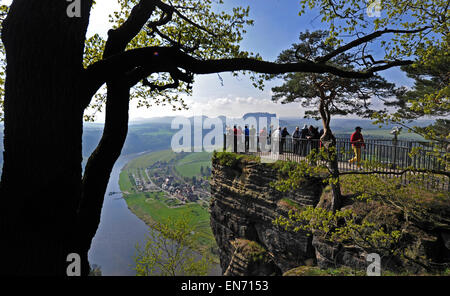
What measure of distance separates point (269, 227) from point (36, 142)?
16290 millimetres

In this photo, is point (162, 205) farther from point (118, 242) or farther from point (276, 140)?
point (276, 140)

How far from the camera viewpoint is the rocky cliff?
→ 9.70m

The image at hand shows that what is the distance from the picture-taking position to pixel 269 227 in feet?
54.3

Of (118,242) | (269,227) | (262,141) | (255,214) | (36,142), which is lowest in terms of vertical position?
(118,242)

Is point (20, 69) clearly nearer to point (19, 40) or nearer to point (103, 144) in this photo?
point (19, 40)

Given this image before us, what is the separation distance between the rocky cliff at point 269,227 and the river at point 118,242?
31045 mm

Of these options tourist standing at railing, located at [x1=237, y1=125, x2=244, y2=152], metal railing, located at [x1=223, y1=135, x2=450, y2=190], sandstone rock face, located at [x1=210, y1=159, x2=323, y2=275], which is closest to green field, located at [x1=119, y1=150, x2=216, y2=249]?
sandstone rock face, located at [x1=210, y1=159, x2=323, y2=275]

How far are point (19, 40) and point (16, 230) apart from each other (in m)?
2.02

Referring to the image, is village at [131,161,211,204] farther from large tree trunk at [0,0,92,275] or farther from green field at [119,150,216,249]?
large tree trunk at [0,0,92,275]

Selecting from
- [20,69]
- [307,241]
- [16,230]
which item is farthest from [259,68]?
[307,241]

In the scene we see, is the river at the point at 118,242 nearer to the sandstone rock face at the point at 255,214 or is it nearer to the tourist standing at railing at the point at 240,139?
the sandstone rock face at the point at 255,214

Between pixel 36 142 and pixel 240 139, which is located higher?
pixel 36 142

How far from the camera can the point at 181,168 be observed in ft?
458

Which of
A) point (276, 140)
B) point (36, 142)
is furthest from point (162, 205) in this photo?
point (36, 142)
